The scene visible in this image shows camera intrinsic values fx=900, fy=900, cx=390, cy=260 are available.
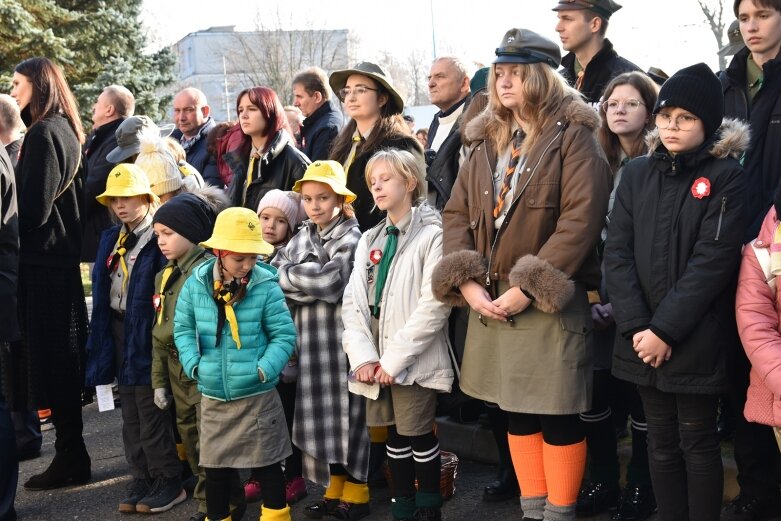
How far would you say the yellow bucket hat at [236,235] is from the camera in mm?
4465

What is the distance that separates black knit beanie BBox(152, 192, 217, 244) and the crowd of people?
0.02 m

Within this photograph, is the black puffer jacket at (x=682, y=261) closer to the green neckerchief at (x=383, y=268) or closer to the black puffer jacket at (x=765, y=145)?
the black puffer jacket at (x=765, y=145)

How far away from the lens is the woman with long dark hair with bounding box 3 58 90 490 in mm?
5500

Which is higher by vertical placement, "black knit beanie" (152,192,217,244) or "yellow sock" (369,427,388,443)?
"black knit beanie" (152,192,217,244)

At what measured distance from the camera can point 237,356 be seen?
4.44 m

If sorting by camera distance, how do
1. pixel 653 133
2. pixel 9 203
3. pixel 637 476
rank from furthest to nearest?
pixel 9 203 < pixel 637 476 < pixel 653 133

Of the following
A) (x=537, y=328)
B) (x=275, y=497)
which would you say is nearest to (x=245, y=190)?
(x=275, y=497)

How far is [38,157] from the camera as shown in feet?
18.0

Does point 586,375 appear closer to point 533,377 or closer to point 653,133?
point 533,377

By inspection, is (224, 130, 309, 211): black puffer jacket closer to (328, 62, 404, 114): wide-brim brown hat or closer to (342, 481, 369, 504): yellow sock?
(328, 62, 404, 114): wide-brim brown hat

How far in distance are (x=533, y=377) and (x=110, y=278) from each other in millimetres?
2779

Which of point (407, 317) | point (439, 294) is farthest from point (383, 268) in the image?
point (439, 294)

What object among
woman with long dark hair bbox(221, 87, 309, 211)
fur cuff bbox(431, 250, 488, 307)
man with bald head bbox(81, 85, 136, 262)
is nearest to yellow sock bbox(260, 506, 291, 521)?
fur cuff bbox(431, 250, 488, 307)

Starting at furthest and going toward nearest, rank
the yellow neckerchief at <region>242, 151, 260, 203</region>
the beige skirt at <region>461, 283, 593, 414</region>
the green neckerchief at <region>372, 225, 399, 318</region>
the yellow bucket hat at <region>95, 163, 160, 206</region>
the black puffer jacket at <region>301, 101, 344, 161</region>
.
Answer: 1. the black puffer jacket at <region>301, 101, 344, 161</region>
2. the yellow neckerchief at <region>242, 151, 260, 203</region>
3. the yellow bucket hat at <region>95, 163, 160, 206</region>
4. the green neckerchief at <region>372, 225, 399, 318</region>
5. the beige skirt at <region>461, 283, 593, 414</region>
